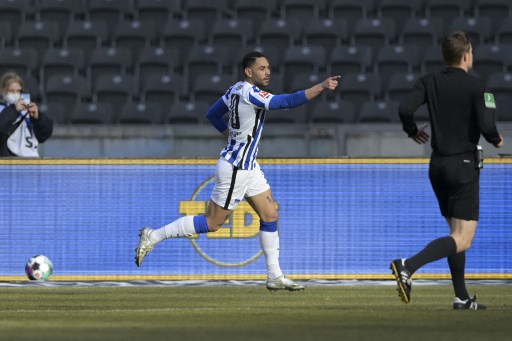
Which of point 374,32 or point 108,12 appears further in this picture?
point 108,12

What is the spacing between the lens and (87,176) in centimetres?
1315

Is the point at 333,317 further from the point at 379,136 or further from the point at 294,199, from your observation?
the point at 379,136

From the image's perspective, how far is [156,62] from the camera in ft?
62.7

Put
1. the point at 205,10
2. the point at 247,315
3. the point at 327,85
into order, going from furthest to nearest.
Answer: the point at 205,10
the point at 327,85
the point at 247,315

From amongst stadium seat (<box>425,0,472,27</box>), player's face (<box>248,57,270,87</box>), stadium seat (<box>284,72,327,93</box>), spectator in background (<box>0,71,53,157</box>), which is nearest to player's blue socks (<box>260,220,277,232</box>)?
player's face (<box>248,57,270,87</box>)

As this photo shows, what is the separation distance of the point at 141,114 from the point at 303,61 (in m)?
2.62

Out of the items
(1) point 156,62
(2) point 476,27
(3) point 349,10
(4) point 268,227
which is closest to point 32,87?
(1) point 156,62

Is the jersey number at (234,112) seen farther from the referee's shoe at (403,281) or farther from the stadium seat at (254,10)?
the stadium seat at (254,10)

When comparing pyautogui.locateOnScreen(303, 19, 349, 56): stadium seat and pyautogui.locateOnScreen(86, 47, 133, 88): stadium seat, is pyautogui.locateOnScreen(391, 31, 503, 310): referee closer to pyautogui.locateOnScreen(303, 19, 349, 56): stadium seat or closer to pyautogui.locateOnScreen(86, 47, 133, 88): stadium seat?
pyautogui.locateOnScreen(303, 19, 349, 56): stadium seat

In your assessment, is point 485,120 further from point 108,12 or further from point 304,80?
point 108,12

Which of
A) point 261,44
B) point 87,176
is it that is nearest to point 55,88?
point 261,44

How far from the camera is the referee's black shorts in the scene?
823 cm

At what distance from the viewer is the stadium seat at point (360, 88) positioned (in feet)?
60.2

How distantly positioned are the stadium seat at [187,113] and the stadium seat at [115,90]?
1.02 m
